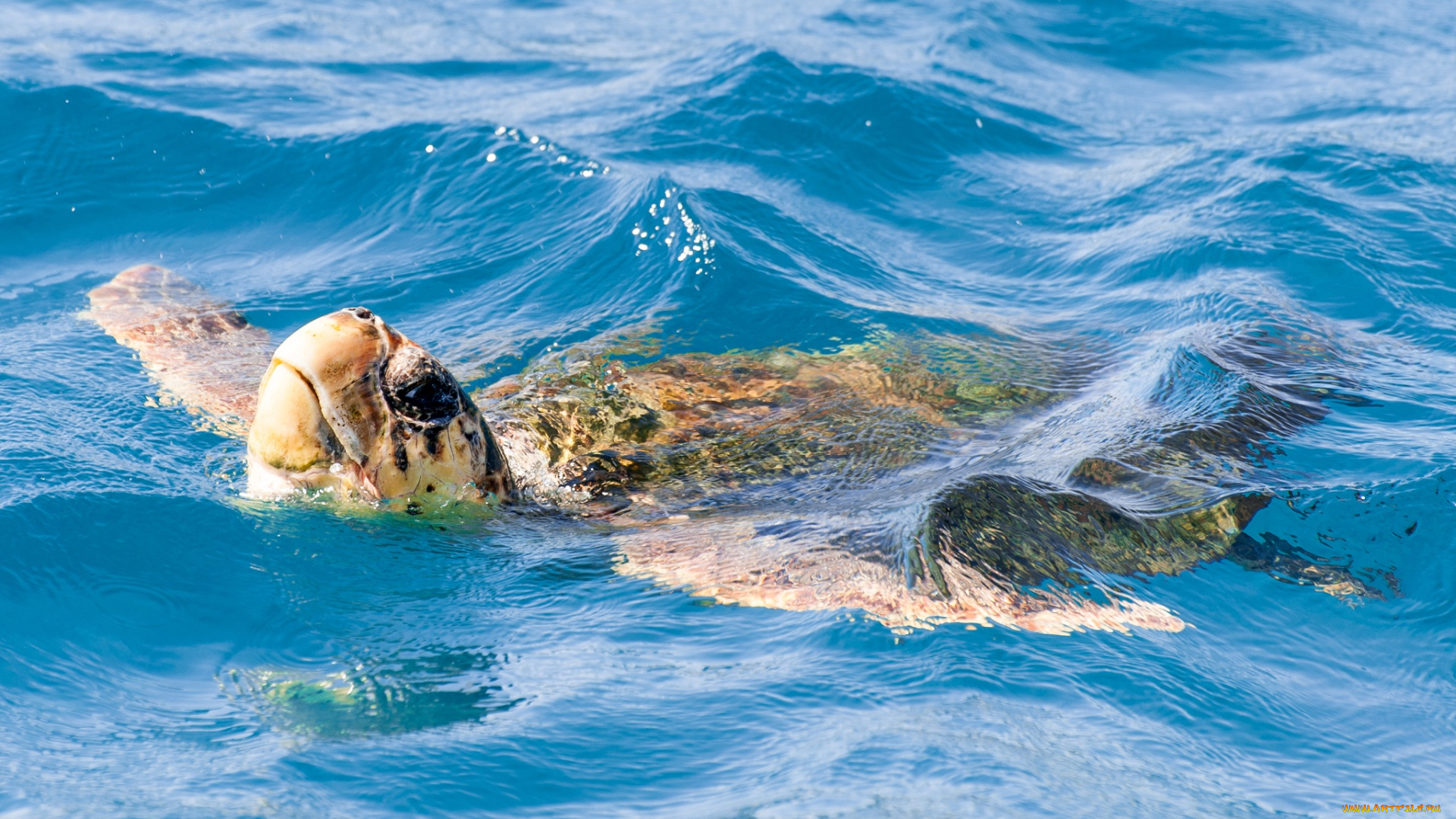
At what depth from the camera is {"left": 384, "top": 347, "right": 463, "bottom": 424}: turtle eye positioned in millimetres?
3854

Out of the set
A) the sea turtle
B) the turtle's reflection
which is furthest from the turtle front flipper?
the turtle's reflection

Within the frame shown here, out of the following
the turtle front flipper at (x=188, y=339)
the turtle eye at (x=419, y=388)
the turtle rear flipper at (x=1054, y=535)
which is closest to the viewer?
the turtle eye at (x=419, y=388)

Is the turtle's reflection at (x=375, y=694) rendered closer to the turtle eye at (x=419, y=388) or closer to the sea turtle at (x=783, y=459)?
the sea turtle at (x=783, y=459)

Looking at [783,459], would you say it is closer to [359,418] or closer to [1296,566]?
[359,418]

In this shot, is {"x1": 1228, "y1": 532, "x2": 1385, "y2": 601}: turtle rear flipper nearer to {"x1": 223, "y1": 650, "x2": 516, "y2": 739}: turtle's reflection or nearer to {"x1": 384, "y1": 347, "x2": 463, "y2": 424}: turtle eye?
{"x1": 223, "y1": 650, "x2": 516, "y2": 739}: turtle's reflection

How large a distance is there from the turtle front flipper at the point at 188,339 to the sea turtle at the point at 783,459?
19 mm

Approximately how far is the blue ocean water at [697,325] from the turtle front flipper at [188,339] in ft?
0.48

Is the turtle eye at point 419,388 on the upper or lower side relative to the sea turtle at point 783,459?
upper

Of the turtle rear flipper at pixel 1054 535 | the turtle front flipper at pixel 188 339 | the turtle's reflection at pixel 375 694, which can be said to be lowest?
the turtle's reflection at pixel 375 694

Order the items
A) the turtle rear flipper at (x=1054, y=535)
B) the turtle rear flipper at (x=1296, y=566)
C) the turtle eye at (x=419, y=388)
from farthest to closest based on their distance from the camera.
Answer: the turtle rear flipper at (x=1296, y=566) < the turtle rear flipper at (x=1054, y=535) < the turtle eye at (x=419, y=388)

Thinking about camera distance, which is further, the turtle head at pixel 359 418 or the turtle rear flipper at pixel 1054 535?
the turtle rear flipper at pixel 1054 535

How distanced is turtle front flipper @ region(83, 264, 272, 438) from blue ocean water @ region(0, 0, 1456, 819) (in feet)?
0.48

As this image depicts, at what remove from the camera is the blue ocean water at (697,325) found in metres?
3.22

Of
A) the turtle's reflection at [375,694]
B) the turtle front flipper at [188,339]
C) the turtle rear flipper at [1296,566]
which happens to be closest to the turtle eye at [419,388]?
the turtle's reflection at [375,694]
